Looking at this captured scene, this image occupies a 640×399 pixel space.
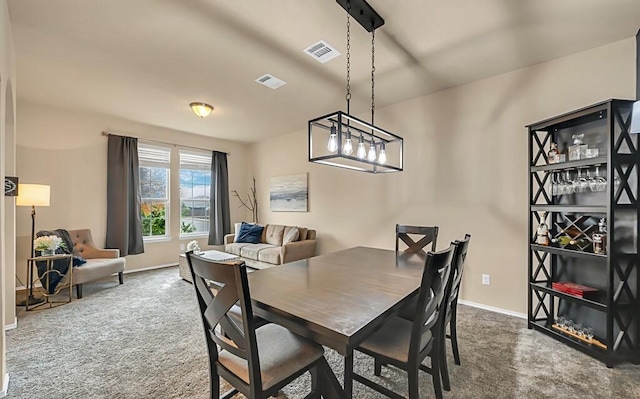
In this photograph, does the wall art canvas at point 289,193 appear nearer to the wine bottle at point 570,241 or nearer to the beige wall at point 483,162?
the beige wall at point 483,162

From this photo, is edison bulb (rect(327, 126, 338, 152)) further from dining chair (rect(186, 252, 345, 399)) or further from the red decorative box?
the red decorative box

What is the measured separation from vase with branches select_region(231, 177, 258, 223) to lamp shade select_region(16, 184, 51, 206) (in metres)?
3.35

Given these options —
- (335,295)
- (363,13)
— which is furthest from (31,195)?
(363,13)

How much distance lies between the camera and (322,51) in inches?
104

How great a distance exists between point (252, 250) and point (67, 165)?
3117 millimetres

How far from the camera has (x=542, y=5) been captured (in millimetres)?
2047

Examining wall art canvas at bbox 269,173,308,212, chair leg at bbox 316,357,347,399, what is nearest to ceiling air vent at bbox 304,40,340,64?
chair leg at bbox 316,357,347,399

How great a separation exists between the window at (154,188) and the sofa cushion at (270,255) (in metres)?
2.18

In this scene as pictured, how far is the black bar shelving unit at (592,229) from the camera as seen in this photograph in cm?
213

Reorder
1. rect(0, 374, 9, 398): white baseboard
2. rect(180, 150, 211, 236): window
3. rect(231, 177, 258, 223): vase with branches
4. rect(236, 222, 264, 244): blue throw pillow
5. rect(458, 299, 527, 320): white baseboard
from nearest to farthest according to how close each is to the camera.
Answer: rect(0, 374, 9, 398): white baseboard, rect(458, 299, 527, 320): white baseboard, rect(236, 222, 264, 244): blue throw pillow, rect(180, 150, 211, 236): window, rect(231, 177, 258, 223): vase with branches

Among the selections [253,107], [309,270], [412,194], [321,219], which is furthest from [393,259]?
[253,107]

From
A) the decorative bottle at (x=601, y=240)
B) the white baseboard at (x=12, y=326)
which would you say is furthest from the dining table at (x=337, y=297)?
the white baseboard at (x=12, y=326)

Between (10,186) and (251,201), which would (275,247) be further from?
(10,186)

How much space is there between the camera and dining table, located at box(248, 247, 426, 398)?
3.76 feet
